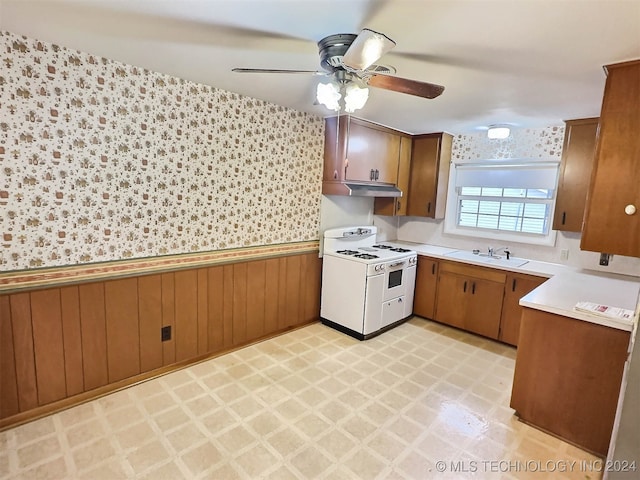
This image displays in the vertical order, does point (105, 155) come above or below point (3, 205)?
above

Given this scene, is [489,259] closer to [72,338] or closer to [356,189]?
[356,189]

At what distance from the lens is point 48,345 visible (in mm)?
2275

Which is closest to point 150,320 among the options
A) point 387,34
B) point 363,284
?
point 363,284

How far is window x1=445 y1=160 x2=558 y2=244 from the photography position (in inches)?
149

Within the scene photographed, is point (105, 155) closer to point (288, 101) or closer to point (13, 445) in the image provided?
point (288, 101)

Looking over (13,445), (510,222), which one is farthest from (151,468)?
(510,222)

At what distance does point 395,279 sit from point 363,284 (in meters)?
0.51

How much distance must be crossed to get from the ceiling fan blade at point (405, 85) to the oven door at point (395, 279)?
217 centimetres

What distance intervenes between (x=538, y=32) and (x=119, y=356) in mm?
3306

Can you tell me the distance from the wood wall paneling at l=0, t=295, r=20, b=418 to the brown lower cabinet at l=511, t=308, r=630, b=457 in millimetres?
3353

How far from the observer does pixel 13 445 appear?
6.64 feet

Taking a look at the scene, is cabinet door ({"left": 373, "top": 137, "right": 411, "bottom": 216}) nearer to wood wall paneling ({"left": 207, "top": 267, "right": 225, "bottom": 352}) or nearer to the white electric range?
the white electric range

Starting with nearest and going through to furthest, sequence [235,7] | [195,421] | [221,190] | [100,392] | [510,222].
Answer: [235,7], [195,421], [100,392], [221,190], [510,222]

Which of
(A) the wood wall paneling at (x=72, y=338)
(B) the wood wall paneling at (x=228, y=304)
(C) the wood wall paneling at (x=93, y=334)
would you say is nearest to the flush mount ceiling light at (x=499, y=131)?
(B) the wood wall paneling at (x=228, y=304)
